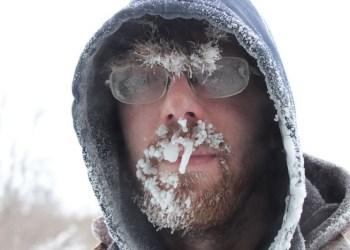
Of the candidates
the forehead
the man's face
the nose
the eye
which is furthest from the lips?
the forehead

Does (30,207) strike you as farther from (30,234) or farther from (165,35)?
(165,35)

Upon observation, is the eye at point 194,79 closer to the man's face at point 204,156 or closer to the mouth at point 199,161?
the man's face at point 204,156

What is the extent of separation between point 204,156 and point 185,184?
0.11 m

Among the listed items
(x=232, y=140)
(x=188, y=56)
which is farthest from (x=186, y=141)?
(x=188, y=56)

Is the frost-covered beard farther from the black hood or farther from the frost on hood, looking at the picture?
the black hood

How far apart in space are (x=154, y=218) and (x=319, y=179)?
23.6 inches

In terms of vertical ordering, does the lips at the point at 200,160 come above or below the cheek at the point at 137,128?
below

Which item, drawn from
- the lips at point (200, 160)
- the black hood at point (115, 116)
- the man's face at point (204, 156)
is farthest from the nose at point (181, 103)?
the black hood at point (115, 116)

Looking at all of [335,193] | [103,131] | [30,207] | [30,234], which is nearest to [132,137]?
[103,131]

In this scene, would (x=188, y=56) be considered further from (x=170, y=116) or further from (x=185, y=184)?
(x=185, y=184)

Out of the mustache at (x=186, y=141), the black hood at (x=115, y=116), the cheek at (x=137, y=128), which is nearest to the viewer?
the black hood at (x=115, y=116)

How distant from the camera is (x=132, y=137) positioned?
176 cm

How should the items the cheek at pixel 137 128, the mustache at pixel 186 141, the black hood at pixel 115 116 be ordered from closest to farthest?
1. the black hood at pixel 115 116
2. the mustache at pixel 186 141
3. the cheek at pixel 137 128

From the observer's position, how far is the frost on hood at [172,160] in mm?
1554
